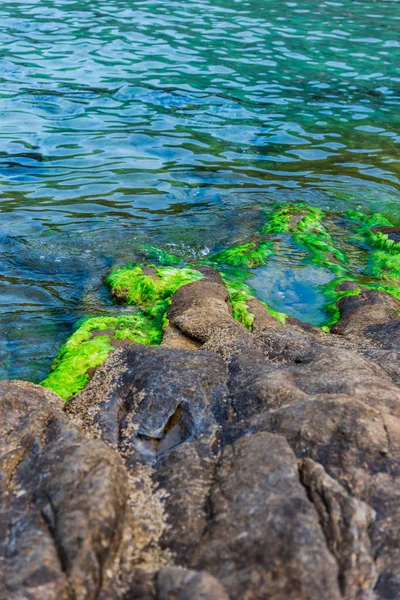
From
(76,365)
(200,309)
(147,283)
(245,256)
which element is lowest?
(245,256)

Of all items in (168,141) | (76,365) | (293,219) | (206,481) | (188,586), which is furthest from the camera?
(168,141)

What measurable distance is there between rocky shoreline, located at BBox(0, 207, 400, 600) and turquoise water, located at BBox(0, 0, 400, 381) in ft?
7.68

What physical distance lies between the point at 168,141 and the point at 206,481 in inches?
425

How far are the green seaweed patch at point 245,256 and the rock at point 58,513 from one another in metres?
5.24

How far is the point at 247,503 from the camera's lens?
333 centimetres

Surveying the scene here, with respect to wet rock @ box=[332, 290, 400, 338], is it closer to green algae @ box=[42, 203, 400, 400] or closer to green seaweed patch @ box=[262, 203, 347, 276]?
green algae @ box=[42, 203, 400, 400]

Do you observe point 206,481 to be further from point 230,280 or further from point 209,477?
point 230,280

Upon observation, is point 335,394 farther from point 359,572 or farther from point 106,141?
point 106,141

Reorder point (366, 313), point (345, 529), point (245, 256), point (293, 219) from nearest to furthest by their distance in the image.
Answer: point (345, 529) < point (366, 313) < point (245, 256) < point (293, 219)

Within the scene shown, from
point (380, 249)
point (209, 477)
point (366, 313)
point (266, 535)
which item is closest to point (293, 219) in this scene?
point (380, 249)

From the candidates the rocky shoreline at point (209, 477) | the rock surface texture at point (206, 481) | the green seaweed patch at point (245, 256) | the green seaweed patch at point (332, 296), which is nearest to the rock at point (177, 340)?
the rocky shoreline at point (209, 477)

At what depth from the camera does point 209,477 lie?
377 centimetres

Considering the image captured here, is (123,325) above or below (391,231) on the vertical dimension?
above

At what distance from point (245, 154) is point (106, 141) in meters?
3.13
